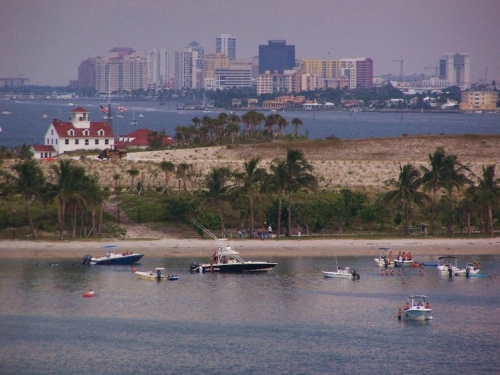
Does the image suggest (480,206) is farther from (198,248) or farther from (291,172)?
(198,248)

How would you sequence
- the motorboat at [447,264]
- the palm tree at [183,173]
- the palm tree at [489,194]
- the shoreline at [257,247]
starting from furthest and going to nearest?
the palm tree at [183,173], the palm tree at [489,194], the shoreline at [257,247], the motorboat at [447,264]

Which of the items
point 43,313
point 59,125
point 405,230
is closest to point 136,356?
point 43,313

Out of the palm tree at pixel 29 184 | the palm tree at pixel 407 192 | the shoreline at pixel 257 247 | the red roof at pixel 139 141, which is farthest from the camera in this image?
the red roof at pixel 139 141

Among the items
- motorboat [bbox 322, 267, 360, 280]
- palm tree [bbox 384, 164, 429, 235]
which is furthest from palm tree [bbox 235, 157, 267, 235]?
motorboat [bbox 322, 267, 360, 280]

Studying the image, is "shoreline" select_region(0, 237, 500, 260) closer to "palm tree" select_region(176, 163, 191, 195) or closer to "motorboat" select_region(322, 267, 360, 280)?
"motorboat" select_region(322, 267, 360, 280)

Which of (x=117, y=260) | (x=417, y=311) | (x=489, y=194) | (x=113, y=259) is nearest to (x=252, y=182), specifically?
(x=117, y=260)

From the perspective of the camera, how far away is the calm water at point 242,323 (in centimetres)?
4531

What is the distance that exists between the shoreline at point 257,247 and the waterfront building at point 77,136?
4288cm

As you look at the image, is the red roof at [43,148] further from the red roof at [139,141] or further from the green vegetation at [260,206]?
the green vegetation at [260,206]

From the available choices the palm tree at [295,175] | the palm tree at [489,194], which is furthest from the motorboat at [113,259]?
the palm tree at [489,194]

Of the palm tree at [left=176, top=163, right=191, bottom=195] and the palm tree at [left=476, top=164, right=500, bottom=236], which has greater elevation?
the palm tree at [left=176, top=163, right=191, bottom=195]

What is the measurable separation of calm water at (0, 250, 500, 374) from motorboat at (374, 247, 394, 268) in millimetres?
756

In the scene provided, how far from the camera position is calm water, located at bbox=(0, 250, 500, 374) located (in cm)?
4531

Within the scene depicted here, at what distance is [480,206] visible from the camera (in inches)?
2972
